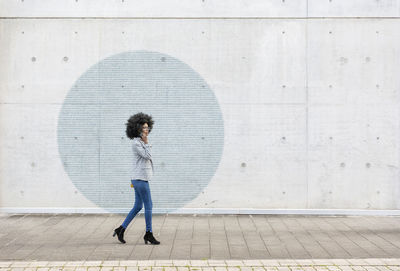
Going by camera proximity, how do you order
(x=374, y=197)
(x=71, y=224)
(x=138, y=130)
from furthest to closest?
(x=374, y=197), (x=71, y=224), (x=138, y=130)

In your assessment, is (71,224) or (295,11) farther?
(295,11)

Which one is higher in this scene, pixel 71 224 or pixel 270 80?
pixel 270 80

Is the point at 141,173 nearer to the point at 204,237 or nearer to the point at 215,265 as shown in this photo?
the point at 204,237

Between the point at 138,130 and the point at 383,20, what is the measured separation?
4.98 metres

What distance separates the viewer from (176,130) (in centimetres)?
856

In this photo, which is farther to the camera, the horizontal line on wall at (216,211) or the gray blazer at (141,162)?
the horizontal line on wall at (216,211)

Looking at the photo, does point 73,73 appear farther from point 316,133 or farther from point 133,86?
point 316,133

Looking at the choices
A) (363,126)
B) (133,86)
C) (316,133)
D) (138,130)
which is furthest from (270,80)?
(138,130)

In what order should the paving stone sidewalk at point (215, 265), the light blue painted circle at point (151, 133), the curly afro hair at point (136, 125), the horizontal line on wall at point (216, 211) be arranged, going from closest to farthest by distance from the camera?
the paving stone sidewalk at point (215, 265) < the curly afro hair at point (136, 125) < the horizontal line on wall at point (216, 211) < the light blue painted circle at point (151, 133)

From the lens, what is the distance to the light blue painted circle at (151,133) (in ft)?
28.0

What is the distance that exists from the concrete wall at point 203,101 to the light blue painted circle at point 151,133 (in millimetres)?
18

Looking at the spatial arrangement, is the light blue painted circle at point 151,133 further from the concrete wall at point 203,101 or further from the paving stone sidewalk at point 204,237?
the paving stone sidewalk at point 204,237

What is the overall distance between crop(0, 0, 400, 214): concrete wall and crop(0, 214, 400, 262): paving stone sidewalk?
0.48 m

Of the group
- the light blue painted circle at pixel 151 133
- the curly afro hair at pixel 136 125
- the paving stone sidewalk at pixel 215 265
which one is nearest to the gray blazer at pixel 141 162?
the curly afro hair at pixel 136 125
